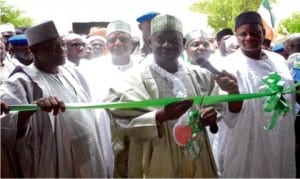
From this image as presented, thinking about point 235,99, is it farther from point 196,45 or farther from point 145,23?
point 196,45

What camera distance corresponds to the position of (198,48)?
6.08m

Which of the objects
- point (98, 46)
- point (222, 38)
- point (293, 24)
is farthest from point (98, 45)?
point (293, 24)

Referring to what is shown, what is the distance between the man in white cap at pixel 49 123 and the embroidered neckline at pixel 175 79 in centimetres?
73

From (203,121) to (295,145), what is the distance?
1.15m

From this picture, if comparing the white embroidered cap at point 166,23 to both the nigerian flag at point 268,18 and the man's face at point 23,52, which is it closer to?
the man's face at point 23,52

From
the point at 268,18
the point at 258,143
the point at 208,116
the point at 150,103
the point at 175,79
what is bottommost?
the point at 258,143

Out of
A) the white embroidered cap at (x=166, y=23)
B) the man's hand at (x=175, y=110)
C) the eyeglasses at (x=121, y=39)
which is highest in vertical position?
the white embroidered cap at (x=166, y=23)

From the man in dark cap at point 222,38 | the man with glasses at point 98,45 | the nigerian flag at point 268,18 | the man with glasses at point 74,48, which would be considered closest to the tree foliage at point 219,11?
the man in dark cap at point 222,38

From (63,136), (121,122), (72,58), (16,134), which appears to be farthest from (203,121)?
(72,58)

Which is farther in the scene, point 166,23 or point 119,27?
point 119,27

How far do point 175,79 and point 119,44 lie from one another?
7.54 ft

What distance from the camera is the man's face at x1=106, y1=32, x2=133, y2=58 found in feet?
18.8

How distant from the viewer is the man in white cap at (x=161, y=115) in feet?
11.2

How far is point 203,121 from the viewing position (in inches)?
134
